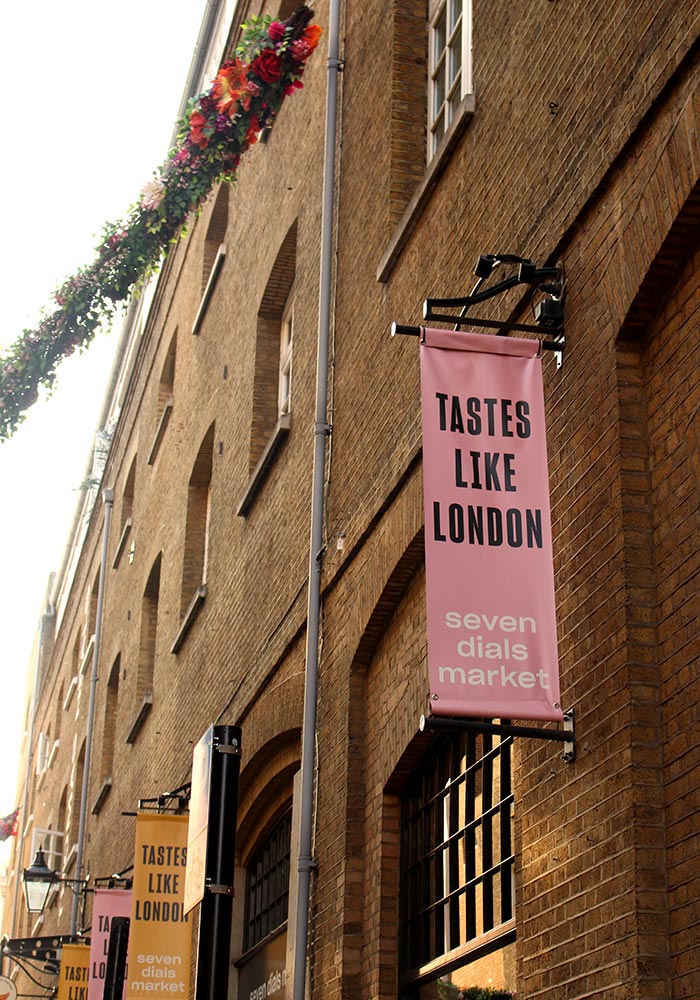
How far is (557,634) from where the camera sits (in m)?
5.71

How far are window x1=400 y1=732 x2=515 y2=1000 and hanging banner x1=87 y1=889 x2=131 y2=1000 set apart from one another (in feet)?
24.2

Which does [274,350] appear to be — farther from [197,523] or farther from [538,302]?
[538,302]

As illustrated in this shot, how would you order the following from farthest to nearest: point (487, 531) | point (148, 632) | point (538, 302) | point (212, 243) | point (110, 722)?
point (110, 722), point (148, 632), point (212, 243), point (538, 302), point (487, 531)

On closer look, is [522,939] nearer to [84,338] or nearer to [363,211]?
[363,211]

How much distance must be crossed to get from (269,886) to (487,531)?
6253 millimetres

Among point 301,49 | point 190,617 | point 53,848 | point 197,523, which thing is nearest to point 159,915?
point 190,617

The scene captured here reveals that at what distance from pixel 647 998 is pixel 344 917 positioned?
11.9 feet

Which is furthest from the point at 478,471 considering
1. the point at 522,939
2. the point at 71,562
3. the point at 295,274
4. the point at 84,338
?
the point at 71,562

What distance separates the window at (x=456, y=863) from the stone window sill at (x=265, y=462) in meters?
3.74

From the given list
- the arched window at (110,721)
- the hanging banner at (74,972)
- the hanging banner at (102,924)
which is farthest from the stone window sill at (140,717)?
the arched window at (110,721)

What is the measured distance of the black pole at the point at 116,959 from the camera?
13.8 m

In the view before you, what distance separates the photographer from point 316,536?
9.50 metres

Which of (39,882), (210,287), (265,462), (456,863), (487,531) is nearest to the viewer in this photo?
(487,531)

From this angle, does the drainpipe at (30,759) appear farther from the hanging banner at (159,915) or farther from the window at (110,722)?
the hanging banner at (159,915)
